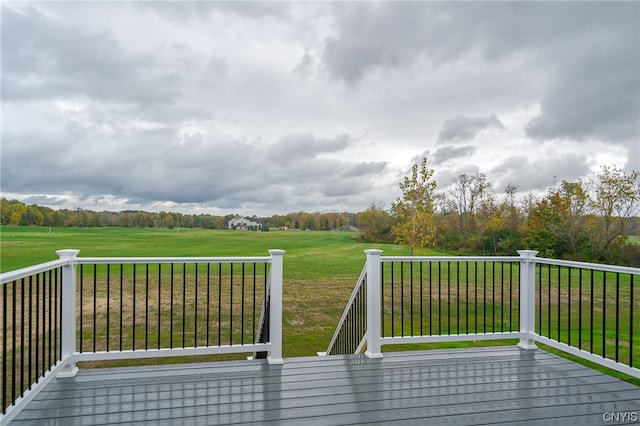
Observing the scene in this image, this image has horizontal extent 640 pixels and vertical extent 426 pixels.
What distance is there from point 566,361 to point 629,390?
0.63m

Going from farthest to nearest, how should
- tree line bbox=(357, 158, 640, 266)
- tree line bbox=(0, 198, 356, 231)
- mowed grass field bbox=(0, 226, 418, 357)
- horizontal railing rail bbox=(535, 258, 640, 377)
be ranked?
tree line bbox=(0, 198, 356, 231) < mowed grass field bbox=(0, 226, 418, 357) < tree line bbox=(357, 158, 640, 266) < horizontal railing rail bbox=(535, 258, 640, 377)

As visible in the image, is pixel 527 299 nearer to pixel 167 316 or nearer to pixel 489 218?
pixel 167 316

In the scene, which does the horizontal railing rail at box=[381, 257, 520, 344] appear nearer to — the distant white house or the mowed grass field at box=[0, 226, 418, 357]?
the mowed grass field at box=[0, 226, 418, 357]

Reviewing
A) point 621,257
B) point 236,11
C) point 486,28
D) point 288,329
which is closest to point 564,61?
point 486,28

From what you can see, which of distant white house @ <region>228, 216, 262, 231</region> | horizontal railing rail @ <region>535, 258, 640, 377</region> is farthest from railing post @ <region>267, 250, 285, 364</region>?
distant white house @ <region>228, 216, 262, 231</region>

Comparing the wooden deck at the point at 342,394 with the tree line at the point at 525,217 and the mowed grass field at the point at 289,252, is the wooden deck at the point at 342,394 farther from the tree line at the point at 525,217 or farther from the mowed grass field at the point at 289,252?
the tree line at the point at 525,217

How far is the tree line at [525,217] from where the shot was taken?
1044cm

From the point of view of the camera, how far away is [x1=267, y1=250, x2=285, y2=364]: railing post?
312cm

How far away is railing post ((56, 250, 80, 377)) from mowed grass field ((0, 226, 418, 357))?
Result: 17.9 feet

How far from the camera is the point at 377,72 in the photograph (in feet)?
33.1

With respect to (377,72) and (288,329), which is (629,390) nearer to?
(288,329)

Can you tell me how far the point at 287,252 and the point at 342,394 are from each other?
72.6 ft

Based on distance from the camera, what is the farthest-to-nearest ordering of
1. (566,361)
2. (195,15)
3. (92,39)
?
1. (92,39)
2. (195,15)
3. (566,361)

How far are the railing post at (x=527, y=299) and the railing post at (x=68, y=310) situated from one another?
4047 mm
